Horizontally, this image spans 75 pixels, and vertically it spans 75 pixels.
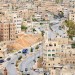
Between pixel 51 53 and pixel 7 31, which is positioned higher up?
pixel 51 53

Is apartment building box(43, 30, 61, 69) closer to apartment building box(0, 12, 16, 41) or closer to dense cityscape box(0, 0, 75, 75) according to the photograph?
dense cityscape box(0, 0, 75, 75)

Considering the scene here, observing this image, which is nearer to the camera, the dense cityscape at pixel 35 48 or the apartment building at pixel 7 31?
the dense cityscape at pixel 35 48

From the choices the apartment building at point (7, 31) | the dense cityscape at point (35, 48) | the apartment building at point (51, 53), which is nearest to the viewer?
the dense cityscape at point (35, 48)

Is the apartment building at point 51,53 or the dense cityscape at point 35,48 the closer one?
the dense cityscape at point 35,48

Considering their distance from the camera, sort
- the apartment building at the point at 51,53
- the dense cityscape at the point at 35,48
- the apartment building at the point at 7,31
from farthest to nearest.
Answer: the apartment building at the point at 7,31 < the apartment building at the point at 51,53 < the dense cityscape at the point at 35,48

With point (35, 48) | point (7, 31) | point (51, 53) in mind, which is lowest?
point (35, 48)

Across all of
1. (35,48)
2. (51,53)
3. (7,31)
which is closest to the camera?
(51,53)

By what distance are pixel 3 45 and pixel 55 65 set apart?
6.36 m

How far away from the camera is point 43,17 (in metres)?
36.9

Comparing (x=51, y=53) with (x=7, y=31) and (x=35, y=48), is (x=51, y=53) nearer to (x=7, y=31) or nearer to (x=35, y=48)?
(x=35, y=48)

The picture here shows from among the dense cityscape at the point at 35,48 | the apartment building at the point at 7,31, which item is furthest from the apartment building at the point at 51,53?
the apartment building at the point at 7,31

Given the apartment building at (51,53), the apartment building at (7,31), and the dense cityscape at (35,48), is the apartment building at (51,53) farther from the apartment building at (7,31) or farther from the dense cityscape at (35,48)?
the apartment building at (7,31)

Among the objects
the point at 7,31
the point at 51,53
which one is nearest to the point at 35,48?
the point at 51,53

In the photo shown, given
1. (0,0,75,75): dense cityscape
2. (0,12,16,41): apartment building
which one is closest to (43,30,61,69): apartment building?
(0,0,75,75): dense cityscape
